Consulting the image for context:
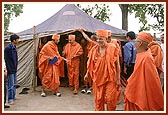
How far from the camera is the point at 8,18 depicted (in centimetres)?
2047

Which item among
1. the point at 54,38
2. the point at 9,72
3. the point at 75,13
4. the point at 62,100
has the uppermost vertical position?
the point at 75,13

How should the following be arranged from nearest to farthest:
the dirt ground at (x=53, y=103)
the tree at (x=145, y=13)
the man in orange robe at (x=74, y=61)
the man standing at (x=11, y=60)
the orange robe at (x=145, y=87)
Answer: the orange robe at (x=145, y=87) → the man standing at (x=11, y=60) → the dirt ground at (x=53, y=103) → the man in orange robe at (x=74, y=61) → the tree at (x=145, y=13)

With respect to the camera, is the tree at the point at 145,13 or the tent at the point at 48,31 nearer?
the tent at the point at 48,31

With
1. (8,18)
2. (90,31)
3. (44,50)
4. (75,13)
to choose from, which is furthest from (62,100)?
(8,18)

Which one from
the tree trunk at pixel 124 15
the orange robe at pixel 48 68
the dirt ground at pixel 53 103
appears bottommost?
the dirt ground at pixel 53 103

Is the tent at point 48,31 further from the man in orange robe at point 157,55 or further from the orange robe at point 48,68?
the man in orange robe at point 157,55

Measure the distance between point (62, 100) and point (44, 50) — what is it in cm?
151

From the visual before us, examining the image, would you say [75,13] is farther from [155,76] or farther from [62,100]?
[155,76]

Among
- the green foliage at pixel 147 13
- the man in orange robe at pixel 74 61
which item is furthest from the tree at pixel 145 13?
the man in orange robe at pixel 74 61

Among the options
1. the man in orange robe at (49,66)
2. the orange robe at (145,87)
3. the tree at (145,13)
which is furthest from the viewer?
the tree at (145,13)

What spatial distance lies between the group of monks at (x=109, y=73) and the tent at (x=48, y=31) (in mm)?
742

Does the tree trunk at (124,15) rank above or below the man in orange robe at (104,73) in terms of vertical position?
above

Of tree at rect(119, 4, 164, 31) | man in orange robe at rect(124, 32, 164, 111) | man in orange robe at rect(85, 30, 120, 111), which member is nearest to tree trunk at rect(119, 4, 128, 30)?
tree at rect(119, 4, 164, 31)

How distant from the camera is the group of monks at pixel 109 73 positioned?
371 cm
